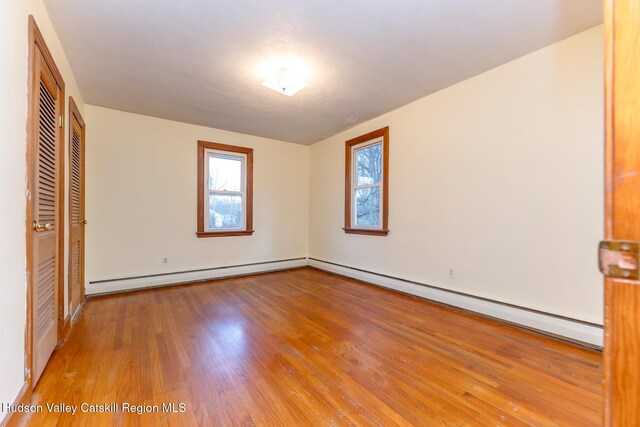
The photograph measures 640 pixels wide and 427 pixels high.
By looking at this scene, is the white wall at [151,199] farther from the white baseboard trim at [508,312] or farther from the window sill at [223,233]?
the white baseboard trim at [508,312]

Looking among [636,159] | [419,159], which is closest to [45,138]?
[636,159]

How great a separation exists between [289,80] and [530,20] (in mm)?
1991

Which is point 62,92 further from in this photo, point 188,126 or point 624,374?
point 624,374

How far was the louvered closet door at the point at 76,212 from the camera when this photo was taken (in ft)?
8.97

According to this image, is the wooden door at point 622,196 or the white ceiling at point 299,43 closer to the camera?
the wooden door at point 622,196

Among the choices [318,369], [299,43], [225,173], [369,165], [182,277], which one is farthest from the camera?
[225,173]

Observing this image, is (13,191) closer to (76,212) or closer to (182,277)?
(76,212)

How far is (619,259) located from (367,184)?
12.7ft

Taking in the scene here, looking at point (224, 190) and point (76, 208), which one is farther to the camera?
point (224, 190)

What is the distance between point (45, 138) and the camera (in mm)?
1904

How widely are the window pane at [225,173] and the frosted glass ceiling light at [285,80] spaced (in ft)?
7.24

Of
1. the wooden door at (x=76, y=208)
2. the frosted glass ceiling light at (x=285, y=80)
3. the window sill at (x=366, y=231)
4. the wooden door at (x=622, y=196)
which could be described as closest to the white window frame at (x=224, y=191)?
the wooden door at (x=76, y=208)

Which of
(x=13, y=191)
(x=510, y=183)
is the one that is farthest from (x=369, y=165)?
(x=13, y=191)

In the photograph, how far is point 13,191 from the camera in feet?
4.61
